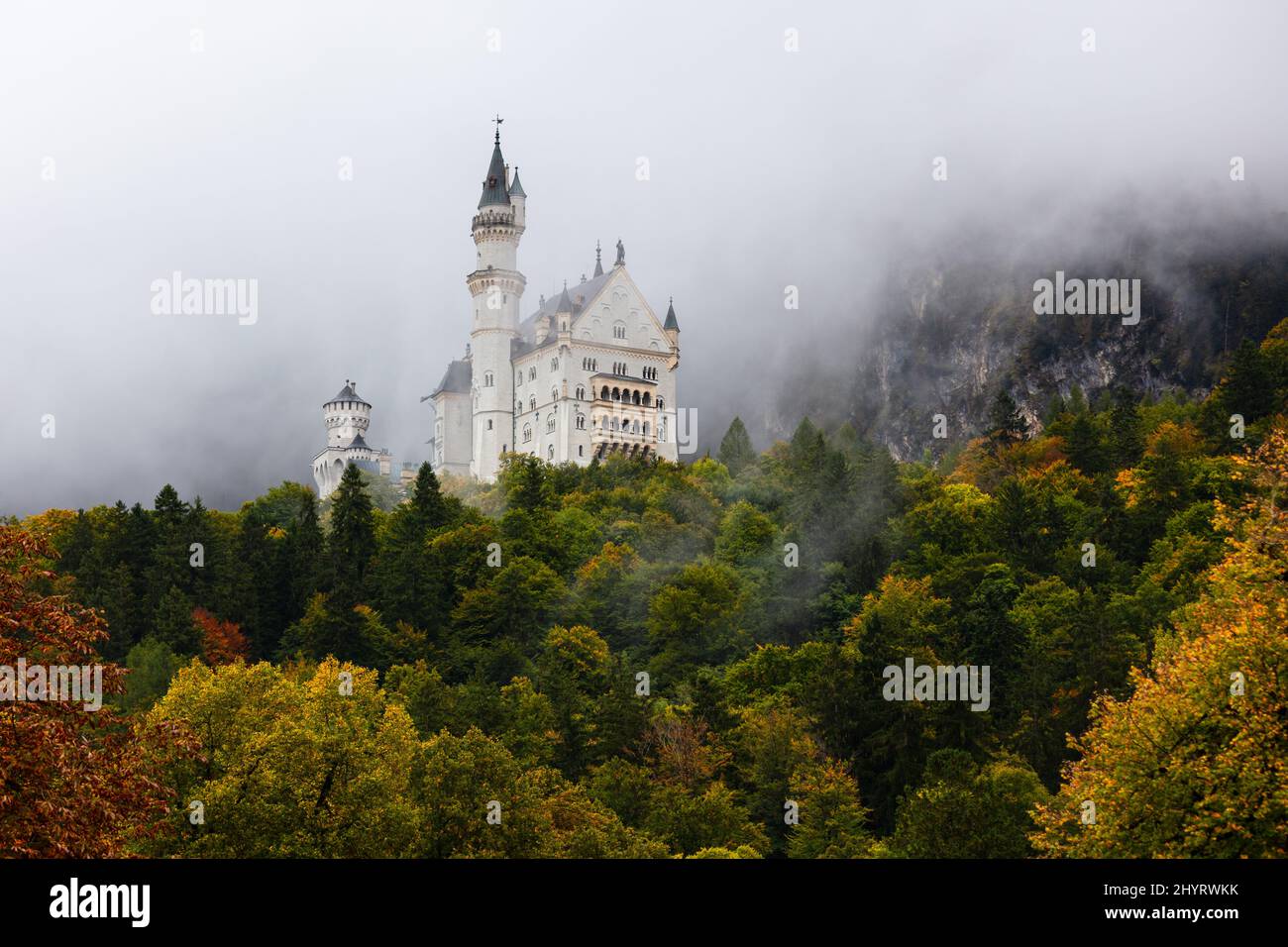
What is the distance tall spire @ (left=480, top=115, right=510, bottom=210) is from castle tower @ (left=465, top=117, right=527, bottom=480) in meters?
0.09

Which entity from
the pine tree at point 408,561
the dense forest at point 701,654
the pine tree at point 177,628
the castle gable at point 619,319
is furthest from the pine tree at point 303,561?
the castle gable at point 619,319

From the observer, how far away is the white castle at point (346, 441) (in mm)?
155250

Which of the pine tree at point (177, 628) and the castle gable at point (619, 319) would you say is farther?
the castle gable at point (619, 319)

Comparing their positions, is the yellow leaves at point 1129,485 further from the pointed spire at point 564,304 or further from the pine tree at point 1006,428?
the pointed spire at point 564,304

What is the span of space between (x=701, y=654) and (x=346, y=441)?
77488 millimetres

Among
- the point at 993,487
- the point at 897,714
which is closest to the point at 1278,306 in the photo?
the point at 993,487

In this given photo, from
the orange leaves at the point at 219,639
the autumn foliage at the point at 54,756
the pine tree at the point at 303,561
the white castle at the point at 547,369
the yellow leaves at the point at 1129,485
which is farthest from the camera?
the white castle at the point at 547,369

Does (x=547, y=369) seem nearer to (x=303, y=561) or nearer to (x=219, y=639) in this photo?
(x=303, y=561)

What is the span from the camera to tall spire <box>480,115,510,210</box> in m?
140

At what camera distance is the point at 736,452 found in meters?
122

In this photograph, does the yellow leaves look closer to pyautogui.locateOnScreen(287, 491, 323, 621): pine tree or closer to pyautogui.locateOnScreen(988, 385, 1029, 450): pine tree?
pyautogui.locateOnScreen(988, 385, 1029, 450): pine tree

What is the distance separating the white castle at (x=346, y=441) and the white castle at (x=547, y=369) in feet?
47.4

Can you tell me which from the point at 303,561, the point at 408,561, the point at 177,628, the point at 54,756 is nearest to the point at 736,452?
the point at 408,561
